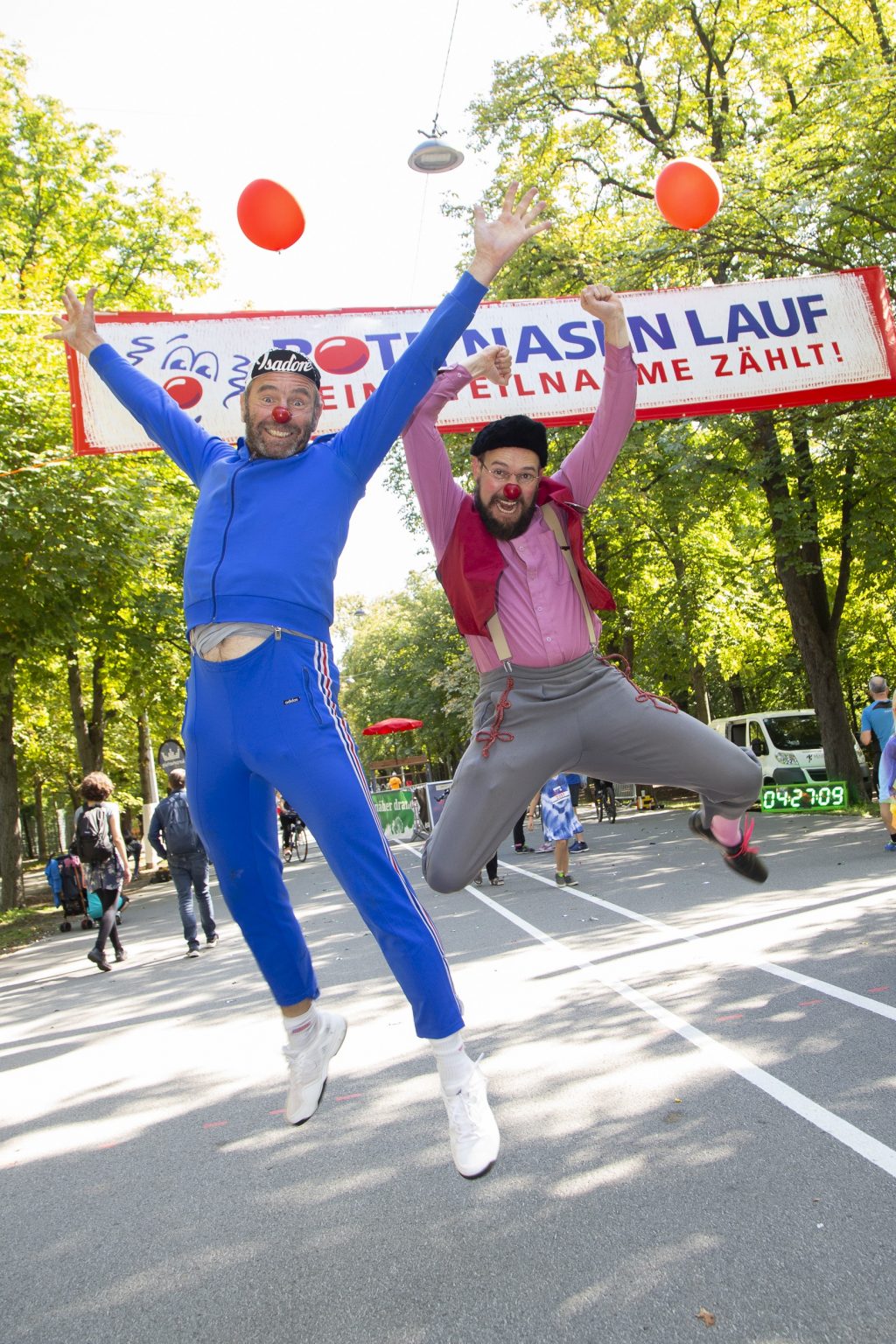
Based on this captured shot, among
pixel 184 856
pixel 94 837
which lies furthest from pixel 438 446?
pixel 184 856

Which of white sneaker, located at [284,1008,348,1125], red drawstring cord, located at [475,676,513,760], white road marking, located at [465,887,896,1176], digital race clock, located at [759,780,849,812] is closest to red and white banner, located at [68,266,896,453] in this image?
white road marking, located at [465,887,896,1176]

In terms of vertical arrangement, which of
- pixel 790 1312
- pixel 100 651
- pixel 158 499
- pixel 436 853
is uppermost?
pixel 158 499

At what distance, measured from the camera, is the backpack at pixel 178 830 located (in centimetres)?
1217

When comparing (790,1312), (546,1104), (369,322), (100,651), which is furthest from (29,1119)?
(100,651)

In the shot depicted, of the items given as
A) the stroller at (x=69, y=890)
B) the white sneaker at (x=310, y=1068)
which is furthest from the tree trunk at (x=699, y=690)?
the white sneaker at (x=310, y=1068)

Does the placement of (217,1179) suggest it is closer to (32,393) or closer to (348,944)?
(348,944)

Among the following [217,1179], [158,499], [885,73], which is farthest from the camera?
[158,499]

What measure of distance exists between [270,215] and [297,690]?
4.09 metres

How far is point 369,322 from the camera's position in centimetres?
941

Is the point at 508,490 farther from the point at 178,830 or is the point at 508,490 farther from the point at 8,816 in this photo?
the point at 8,816

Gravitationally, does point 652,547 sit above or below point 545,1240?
above

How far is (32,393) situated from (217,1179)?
12.8 metres

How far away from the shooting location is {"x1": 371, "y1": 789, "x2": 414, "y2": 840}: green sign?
2598 centimetres

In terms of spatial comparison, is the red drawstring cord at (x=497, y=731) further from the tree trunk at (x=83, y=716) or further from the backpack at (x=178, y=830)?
the tree trunk at (x=83, y=716)
